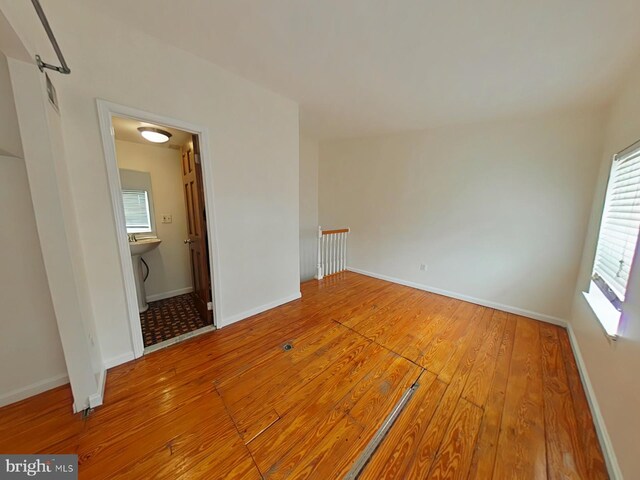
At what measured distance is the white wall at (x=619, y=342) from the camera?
1.12 metres

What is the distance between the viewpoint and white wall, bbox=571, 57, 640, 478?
3.67 ft

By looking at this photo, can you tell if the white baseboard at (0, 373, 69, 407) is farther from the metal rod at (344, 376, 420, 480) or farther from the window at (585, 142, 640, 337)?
the window at (585, 142, 640, 337)

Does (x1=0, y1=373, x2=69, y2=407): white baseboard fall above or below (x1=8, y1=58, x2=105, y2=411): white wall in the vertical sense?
below

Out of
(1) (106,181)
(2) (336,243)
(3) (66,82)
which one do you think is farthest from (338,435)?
(2) (336,243)

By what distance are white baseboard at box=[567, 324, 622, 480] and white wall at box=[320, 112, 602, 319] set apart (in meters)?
1.02

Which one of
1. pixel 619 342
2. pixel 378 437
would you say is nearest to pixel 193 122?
pixel 378 437

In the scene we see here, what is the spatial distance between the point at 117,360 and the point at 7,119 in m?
1.81

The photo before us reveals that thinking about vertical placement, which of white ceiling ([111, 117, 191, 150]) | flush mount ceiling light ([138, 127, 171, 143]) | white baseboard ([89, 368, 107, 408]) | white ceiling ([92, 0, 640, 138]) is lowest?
white baseboard ([89, 368, 107, 408])

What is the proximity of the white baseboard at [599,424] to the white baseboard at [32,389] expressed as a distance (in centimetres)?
348

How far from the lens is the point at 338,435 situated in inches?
53.0

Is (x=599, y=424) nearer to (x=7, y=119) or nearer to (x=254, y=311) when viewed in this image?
(x=254, y=311)

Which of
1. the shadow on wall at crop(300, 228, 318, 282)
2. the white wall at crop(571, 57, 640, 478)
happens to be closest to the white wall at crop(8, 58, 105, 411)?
the white wall at crop(571, 57, 640, 478)

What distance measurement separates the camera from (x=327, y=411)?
1501mm

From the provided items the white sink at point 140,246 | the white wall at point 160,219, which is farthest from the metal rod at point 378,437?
the white wall at point 160,219
